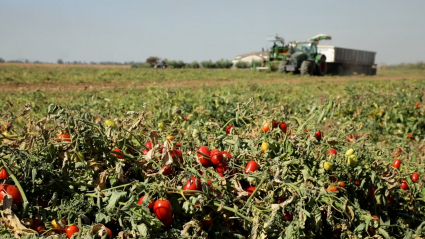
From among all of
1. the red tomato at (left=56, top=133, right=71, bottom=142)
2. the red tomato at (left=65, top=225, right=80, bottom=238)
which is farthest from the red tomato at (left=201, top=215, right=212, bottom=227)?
the red tomato at (left=56, top=133, right=71, bottom=142)

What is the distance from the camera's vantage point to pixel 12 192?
1.77 meters

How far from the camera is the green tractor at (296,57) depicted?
78.2ft

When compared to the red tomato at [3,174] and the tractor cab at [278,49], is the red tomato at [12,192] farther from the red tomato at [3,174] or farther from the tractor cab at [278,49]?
the tractor cab at [278,49]

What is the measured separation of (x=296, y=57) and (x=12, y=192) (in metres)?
23.3

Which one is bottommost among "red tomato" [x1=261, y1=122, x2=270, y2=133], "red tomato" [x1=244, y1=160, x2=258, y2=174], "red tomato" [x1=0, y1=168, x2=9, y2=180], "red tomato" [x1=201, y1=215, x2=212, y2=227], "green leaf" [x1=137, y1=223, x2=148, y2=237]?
"red tomato" [x1=201, y1=215, x2=212, y2=227]

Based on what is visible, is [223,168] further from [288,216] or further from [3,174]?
[3,174]

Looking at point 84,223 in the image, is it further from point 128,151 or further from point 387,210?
A: point 387,210

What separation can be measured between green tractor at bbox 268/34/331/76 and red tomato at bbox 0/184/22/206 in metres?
22.8

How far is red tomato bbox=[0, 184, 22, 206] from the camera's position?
174cm

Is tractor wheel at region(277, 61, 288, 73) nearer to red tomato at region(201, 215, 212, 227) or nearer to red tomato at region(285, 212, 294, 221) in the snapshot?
red tomato at region(285, 212, 294, 221)

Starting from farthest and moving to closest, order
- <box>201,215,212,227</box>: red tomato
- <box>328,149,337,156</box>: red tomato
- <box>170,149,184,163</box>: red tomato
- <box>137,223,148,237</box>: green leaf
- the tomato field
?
<box>328,149,337,156</box>: red tomato, <box>170,149,184,163</box>: red tomato, <box>201,215,212,227</box>: red tomato, the tomato field, <box>137,223,148,237</box>: green leaf

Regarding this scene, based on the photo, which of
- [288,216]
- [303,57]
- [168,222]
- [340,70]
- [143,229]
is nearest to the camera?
[143,229]

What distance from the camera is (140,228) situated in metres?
1.68

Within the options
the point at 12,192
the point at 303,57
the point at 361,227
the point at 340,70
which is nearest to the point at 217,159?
the point at 361,227
